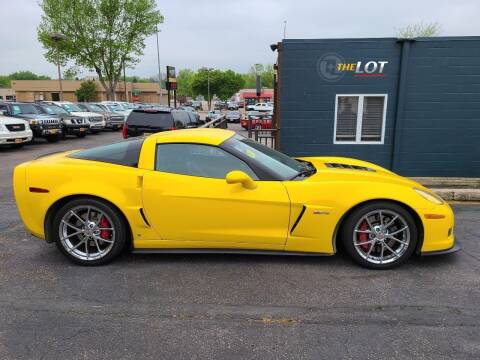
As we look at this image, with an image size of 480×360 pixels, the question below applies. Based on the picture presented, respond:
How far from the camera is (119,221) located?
13.0 ft

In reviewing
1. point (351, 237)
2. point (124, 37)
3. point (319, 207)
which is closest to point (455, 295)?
point (351, 237)

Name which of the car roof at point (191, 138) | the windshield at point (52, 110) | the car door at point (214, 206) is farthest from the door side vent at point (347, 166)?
the windshield at point (52, 110)

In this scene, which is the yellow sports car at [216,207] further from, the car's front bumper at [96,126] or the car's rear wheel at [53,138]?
the car's front bumper at [96,126]

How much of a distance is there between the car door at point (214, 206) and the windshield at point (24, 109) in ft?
50.6

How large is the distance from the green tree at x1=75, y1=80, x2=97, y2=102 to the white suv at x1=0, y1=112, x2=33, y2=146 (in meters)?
50.5

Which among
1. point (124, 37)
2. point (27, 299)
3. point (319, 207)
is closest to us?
point (27, 299)

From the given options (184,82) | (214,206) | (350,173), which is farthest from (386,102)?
(184,82)

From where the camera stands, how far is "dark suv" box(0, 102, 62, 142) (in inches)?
635

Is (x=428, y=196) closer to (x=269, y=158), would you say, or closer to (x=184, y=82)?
(x=269, y=158)

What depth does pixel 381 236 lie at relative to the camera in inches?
152

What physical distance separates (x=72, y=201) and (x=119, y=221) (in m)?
0.52

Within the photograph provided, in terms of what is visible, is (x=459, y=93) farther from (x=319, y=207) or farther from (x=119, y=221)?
(x=119, y=221)

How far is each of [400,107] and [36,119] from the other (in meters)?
14.2

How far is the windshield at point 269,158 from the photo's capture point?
13.4 ft
